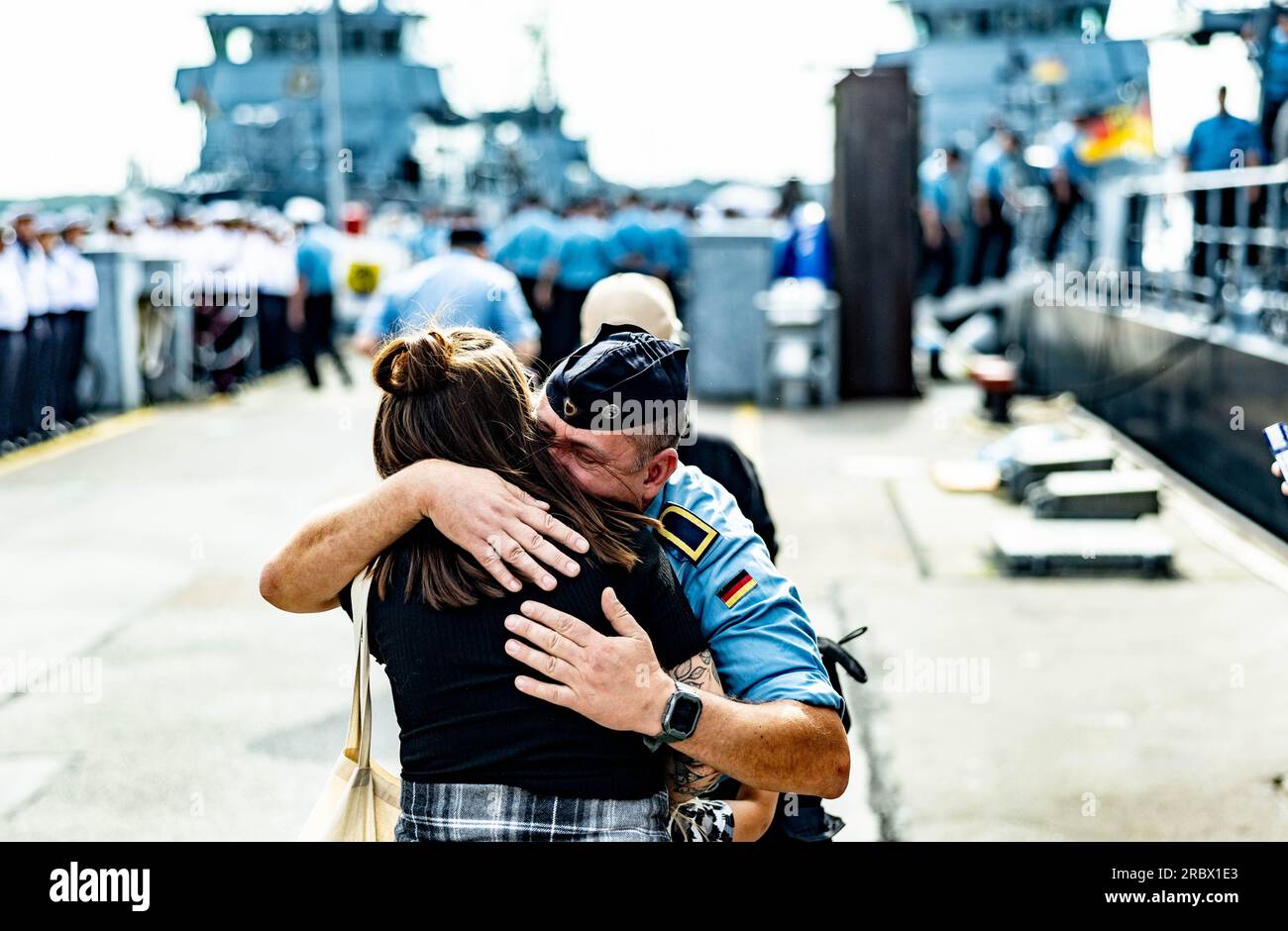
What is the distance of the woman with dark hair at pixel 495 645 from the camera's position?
2.19 m

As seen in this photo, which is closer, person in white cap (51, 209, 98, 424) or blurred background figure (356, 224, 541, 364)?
blurred background figure (356, 224, 541, 364)

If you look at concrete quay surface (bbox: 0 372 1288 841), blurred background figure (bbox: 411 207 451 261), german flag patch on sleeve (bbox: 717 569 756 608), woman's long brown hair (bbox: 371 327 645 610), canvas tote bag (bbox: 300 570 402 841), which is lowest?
concrete quay surface (bbox: 0 372 1288 841)

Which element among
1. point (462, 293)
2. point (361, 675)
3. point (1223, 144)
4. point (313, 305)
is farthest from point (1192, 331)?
point (313, 305)

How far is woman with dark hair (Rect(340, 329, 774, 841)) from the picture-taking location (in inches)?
86.1

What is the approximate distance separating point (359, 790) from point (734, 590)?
2.40 ft

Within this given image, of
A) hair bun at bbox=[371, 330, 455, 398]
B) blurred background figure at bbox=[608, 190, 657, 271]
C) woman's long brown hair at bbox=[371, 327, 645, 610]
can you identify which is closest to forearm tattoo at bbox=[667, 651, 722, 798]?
woman's long brown hair at bbox=[371, 327, 645, 610]

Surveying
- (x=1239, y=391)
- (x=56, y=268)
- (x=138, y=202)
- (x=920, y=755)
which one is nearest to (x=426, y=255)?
(x=56, y=268)

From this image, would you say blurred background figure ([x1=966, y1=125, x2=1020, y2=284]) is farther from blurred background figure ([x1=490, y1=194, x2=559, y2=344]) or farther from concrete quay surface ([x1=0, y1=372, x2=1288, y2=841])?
concrete quay surface ([x1=0, y1=372, x2=1288, y2=841])

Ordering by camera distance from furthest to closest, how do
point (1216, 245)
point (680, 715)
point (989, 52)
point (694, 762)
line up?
point (989, 52), point (1216, 245), point (694, 762), point (680, 715)

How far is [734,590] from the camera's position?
233cm

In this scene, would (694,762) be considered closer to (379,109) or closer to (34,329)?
(34,329)

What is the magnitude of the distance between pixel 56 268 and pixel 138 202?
45.9 metres

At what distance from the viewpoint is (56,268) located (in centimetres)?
1338
